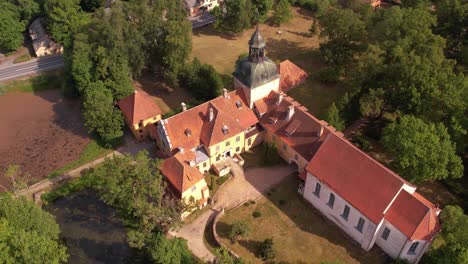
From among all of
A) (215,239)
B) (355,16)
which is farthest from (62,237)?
(355,16)

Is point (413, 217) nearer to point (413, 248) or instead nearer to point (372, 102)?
point (413, 248)

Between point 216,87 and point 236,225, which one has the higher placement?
point 216,87

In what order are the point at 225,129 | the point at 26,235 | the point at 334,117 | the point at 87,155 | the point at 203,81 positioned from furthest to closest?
1. the point at 203,81
2. the point at 87,155
3. the point at 334,117
4. the point at 225,129
5. the point at 26,235

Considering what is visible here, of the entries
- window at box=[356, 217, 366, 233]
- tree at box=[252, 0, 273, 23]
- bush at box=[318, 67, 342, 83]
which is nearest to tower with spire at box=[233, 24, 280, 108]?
bush at box=[318, 67, 342, 83]

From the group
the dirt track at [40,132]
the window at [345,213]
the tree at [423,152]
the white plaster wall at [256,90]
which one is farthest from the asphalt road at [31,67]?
the tree at [423,152]

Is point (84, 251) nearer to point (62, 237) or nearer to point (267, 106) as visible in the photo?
point (62, 237)

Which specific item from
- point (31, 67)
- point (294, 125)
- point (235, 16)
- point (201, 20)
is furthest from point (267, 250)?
point (201, 20)
